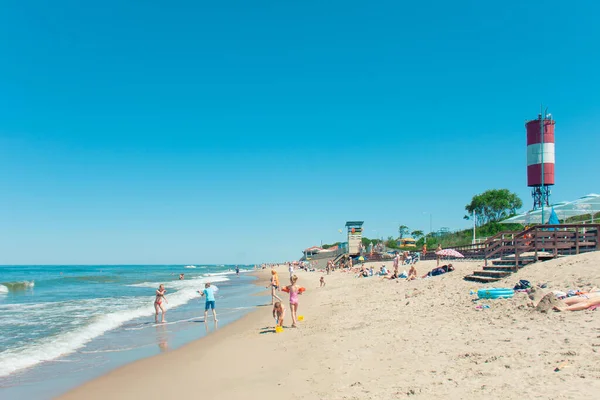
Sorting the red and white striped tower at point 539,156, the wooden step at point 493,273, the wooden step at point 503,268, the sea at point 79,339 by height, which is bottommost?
the sea at point 79,339

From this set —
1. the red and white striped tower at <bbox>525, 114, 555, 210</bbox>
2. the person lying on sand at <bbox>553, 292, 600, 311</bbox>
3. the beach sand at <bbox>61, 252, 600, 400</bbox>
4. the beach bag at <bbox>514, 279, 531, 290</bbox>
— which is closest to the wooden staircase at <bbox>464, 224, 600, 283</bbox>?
the beach sand at <bbox>61, 252, 600, 400</bbox>

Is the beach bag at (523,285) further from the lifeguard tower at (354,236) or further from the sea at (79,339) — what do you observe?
the lifeguard tower at (354,236)

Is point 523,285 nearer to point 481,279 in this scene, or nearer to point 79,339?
point 481,279

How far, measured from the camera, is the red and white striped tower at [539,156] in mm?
40906

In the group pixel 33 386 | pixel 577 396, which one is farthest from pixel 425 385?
pixel 33 386

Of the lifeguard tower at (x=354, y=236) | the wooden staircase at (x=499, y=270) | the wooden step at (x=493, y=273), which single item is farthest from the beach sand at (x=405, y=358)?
the lifeguard tower at (x=354, y=236)

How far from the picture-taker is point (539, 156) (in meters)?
41.3

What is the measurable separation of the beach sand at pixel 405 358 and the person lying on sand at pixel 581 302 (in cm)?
33

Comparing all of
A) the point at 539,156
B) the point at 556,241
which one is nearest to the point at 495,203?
Answer: the point at 539,156

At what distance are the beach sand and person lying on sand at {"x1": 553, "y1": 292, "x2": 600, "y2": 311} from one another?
0.33 meters

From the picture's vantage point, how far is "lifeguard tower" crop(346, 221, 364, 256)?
5403cm

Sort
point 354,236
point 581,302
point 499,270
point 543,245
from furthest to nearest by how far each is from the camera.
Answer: point 354,236
point 499,270
point 543,245
point 581,302

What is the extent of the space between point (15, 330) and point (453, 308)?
46.1 feet

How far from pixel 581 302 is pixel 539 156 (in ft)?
125
